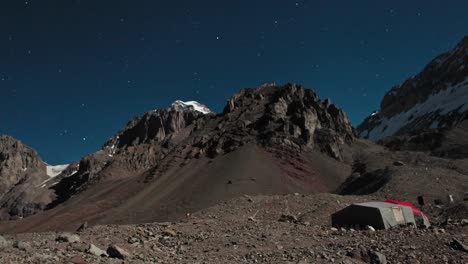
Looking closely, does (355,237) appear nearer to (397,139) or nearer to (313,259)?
(313,259)

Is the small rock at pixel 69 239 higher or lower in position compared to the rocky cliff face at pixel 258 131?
lower

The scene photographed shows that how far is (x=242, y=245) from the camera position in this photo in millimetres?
17312

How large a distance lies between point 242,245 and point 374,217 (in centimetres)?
837

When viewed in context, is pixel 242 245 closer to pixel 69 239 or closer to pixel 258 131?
pixel 69 239

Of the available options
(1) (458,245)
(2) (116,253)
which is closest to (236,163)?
(1) (458,245)

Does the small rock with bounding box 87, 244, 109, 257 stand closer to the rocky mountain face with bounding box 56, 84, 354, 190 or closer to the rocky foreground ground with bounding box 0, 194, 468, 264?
the rocky foreground ground with bounding box 0, 194, 468, 264

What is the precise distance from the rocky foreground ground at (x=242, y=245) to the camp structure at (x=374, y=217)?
276 centimetres

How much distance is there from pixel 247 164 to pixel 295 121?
33743mm

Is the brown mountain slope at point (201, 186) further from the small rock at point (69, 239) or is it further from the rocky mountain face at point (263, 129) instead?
the small rock at point (69, 239)

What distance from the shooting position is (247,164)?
9544 centimetres

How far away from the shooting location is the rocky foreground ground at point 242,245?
556 inches

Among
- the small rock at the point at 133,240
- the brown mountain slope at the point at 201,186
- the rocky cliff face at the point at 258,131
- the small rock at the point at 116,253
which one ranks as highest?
the rocky cliff face at the point at 258,131

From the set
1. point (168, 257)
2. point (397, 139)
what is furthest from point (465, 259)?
point (397, 139)

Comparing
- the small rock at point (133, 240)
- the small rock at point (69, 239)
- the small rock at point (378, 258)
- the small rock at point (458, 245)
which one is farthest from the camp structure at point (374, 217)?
the small rock at point (69, 239)
